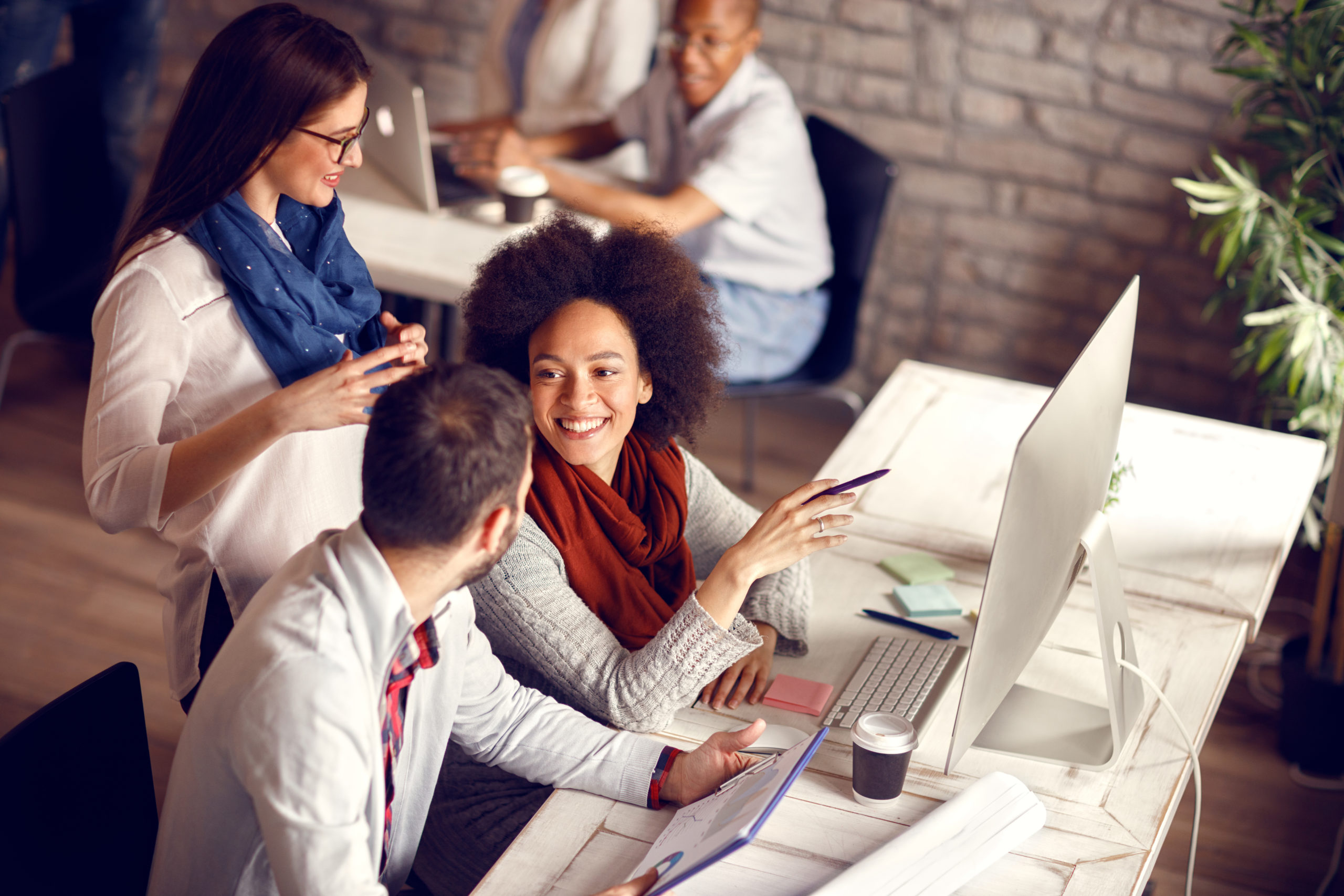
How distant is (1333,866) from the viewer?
226 cm

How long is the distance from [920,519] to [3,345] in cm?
309

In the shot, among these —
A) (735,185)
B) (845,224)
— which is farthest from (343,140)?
(845,224)

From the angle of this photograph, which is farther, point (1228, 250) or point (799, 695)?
point (1228, 250)

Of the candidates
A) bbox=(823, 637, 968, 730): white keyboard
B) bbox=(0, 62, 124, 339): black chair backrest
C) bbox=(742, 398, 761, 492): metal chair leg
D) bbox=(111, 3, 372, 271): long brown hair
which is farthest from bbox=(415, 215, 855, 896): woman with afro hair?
bbox=(0, 62, 124, 339): black chair backrest

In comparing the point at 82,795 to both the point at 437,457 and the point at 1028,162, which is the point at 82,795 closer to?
the point at 437,457

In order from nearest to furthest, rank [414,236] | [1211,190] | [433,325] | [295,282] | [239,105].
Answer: [239,105], [295,282], [1211,190], [414,236], [433,325]

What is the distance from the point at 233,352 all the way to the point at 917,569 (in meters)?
1.01

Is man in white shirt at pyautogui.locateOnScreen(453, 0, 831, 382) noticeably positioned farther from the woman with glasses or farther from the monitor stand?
the monitor stand

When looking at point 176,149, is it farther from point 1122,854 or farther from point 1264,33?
point 1264,33

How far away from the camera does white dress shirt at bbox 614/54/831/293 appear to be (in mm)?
2941

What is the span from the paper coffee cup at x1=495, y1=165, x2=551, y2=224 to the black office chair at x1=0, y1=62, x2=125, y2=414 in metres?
1.05

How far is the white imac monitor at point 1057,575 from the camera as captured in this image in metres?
1.21

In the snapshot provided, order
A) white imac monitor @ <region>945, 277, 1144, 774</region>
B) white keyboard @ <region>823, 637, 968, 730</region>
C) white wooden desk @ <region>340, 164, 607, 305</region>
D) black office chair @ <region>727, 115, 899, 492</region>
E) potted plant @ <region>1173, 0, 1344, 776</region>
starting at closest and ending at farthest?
white imac monitor @ <region>945, 277, 1144, 774</region> < white keyboard @ <region>823, 637, 968, 730</region> < potted plant @ <region>1173, 0, 1344, 776</region> < white wooden desk @ <region>340, 164, 607, 305</region> < black office chair @ <region>727, 115, 899, 492</region>

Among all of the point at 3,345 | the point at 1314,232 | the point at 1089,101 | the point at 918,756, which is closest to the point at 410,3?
the point at 3,345
